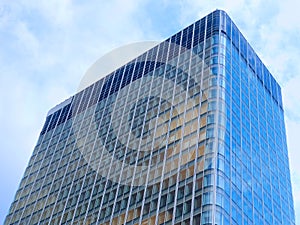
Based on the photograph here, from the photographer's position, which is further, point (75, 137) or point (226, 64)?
point (75, 137)

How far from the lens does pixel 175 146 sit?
84500 mm

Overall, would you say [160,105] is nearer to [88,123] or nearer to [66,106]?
[88,123]

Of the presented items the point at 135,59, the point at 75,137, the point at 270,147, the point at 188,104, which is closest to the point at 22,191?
the point at 75,137

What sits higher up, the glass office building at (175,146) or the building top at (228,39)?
the building top at (228,39)

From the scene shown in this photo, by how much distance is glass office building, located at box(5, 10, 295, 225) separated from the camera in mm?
76562

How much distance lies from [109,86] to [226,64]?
3546 cm

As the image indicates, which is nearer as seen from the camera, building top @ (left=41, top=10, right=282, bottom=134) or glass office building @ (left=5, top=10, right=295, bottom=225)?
glass office building @ (left=5, top=10, right=295, bottom=225)

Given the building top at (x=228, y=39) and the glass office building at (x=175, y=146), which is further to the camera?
the building top at (x=228, y=39)

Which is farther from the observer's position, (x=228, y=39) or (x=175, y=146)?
(x=228, y=39)

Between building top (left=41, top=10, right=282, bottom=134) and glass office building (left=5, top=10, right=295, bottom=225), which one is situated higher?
building top (left=41, top=10, right=282, bottom=134)

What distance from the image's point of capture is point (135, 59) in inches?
4705

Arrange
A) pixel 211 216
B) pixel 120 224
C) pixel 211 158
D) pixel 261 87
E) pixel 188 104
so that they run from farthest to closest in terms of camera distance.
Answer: pixel 261 87 → pixel 188 104 → pixel 120 224 → pixel 211 158 → pixel 211 216

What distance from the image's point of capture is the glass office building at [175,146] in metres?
76.6

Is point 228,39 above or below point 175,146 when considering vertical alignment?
above
